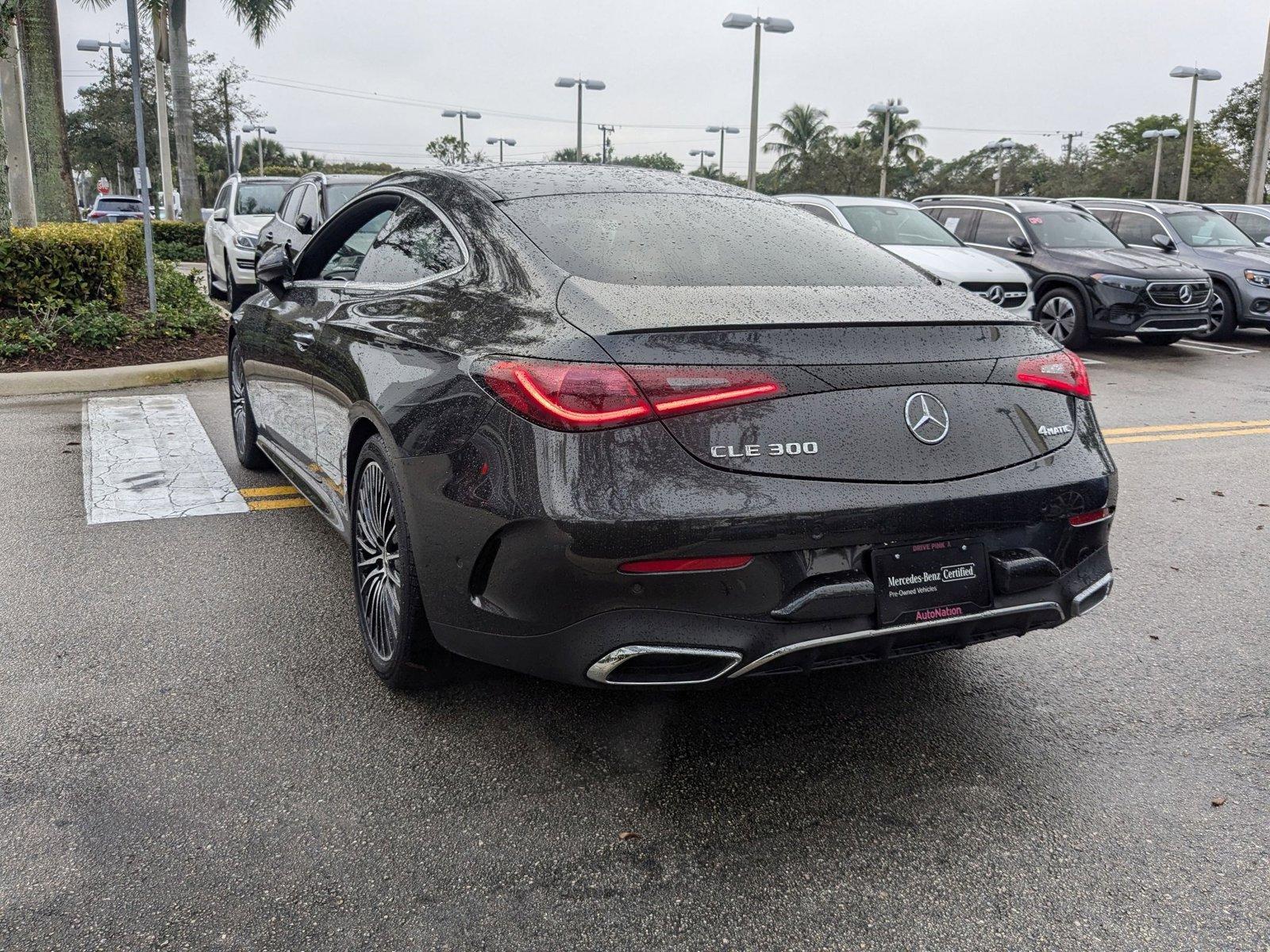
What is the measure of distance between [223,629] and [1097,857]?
2.85 metres

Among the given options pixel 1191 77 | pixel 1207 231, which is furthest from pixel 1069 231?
pixel 1191 77

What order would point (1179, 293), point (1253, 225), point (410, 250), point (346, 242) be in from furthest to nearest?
point (1253, 225), point (1179, 293), point (346, 242), point (410, 250)

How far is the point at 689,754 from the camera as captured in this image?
3.06m

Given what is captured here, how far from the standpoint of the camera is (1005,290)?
1155 centimetres

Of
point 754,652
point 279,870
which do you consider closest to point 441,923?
point 279,870

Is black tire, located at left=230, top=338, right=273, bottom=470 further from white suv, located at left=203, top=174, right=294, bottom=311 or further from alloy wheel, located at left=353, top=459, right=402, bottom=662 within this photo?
white suv, located at left=203, top=174, right=294, bottom=311

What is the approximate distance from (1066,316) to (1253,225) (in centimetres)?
706

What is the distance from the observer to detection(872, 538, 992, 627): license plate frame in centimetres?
267

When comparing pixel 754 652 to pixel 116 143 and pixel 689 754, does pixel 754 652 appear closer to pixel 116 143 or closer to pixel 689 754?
pixel 689 754

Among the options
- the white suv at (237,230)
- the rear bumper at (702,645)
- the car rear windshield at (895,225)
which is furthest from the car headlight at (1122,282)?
the rear bumper at (702,645)

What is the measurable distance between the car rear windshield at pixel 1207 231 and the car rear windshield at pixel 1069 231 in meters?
1.90

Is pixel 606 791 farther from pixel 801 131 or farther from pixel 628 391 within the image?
pixel 801 131

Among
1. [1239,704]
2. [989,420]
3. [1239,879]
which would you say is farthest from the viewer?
[1239,704]

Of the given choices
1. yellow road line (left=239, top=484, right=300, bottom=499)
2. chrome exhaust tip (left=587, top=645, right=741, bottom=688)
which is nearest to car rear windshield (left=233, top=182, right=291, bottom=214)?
yellow road line (left=239, top=484, right=300, bottom=499)
